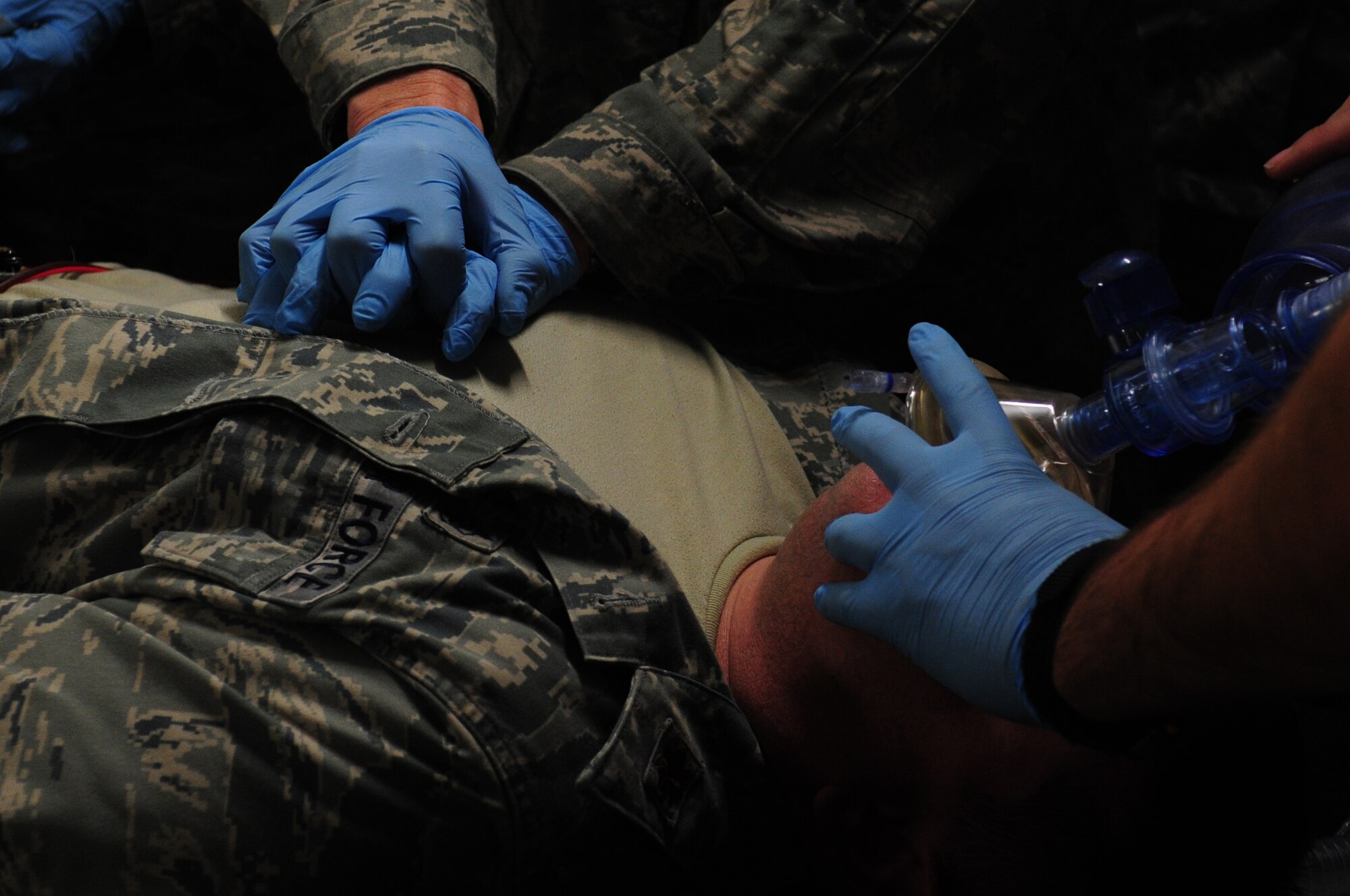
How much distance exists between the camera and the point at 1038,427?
1112 millimetres

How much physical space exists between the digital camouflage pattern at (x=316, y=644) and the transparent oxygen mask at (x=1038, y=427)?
344mm

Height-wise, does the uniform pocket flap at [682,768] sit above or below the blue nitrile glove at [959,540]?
below

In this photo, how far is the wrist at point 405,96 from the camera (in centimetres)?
144

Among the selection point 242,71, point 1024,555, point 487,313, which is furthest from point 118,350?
point 242,71

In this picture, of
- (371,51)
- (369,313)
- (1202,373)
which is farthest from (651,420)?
(371,51)

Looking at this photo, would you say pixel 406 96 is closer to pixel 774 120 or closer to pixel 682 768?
pixel 774 120

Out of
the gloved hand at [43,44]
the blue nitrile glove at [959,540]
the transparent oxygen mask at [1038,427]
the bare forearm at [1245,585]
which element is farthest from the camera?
the gloved hand at [43,44]

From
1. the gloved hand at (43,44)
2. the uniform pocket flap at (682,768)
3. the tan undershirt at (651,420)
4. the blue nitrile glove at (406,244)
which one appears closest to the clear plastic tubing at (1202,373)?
the tan undershirt at (651,420)

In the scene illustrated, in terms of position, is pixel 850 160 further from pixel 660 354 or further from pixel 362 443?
pixel 362 443

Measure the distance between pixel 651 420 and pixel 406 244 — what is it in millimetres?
349

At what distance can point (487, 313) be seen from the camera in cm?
117

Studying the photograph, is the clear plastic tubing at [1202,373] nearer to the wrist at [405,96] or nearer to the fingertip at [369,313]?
the fingertip at [369,313]

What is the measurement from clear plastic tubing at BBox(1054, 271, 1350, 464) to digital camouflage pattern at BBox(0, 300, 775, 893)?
19.2 inches

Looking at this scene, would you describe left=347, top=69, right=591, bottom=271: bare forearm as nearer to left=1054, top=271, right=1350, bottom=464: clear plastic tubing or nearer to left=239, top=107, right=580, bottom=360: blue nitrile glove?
left=239, top=107, right=580, bottom=360: blue nitrile glove
